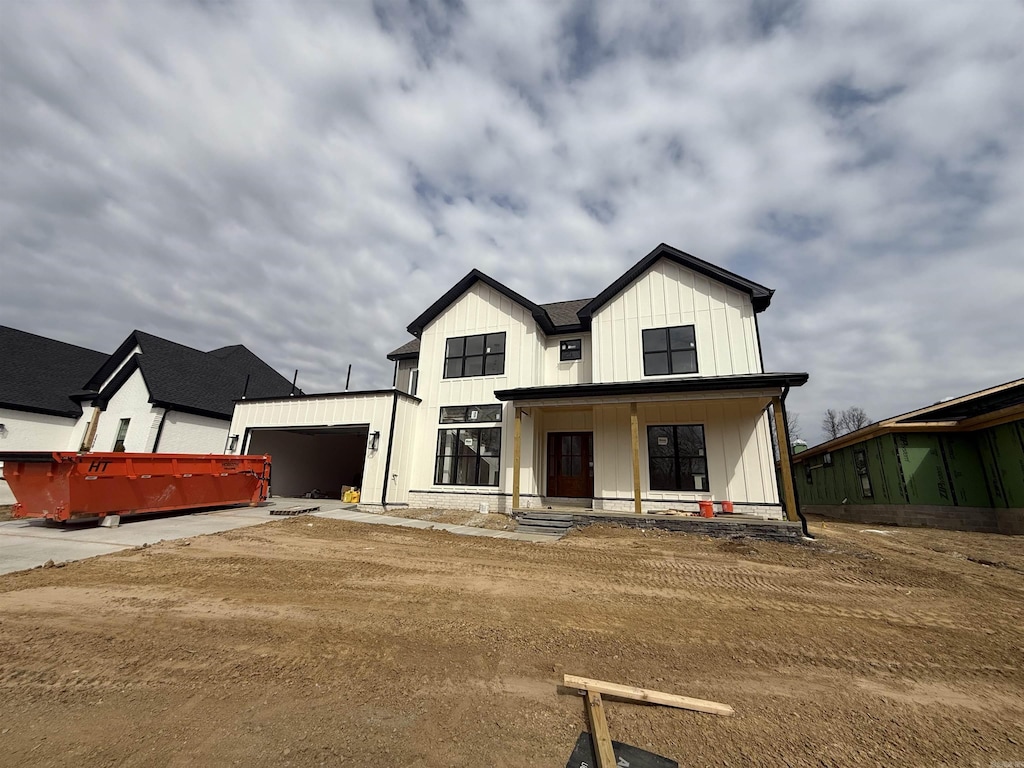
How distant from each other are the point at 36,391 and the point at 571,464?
23.1m

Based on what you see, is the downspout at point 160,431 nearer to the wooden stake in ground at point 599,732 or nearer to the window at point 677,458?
the window at point 677,458

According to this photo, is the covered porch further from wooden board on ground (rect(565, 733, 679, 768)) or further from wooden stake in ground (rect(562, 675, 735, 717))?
wooden board on ground (rect(565, 733, 679, 768))

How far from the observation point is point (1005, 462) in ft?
35.7

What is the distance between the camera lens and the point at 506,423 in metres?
13.1

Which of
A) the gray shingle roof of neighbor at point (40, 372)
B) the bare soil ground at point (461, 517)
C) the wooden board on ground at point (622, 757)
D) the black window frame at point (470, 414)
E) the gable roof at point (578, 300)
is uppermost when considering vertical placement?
the gable roof at point (578, 300)

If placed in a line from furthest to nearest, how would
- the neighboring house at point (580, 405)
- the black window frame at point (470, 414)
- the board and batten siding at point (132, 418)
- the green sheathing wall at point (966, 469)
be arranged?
1. the board and batten siding at point (132, 418)
2. the black window frame at point (470, 414)
3. the green sheathing wall at point (966, 469)
4. the neighboring house at point (580, 405)

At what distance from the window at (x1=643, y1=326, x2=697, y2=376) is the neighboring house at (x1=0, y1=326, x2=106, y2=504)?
23.4 m

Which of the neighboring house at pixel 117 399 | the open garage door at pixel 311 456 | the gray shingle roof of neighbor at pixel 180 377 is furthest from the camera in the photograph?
the gray shingle roof of neighbor at pixel 180 377

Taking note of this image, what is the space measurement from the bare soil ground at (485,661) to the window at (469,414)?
733cm

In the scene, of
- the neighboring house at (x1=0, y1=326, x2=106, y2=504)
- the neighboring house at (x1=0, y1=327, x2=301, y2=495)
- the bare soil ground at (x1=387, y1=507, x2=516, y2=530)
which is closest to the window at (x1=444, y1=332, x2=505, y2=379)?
the bare soil ground at (x1=387, y1=507, x2=516, y2=530)

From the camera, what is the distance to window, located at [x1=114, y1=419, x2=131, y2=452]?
16469mm

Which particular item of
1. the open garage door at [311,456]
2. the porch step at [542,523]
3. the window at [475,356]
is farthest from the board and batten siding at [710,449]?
the open garage door at [311,456]

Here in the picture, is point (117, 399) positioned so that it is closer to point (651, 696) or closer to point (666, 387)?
point (666, 387)

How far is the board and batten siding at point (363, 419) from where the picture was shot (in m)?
12.9
